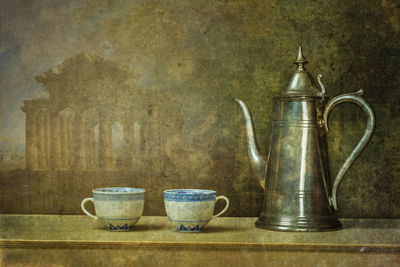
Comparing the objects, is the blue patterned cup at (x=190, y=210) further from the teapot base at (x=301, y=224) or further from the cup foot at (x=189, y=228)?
the teapot base at (x=301, y=224)

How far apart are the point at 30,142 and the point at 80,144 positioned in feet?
0.40

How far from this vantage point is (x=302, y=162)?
0.99 meters

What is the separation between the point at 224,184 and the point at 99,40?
45cm

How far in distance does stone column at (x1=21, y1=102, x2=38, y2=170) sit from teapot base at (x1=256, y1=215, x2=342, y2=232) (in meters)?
0.58

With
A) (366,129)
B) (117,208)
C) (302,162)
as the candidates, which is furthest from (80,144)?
(366,129)

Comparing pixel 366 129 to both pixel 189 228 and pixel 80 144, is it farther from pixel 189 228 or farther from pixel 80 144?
pixel 80 144

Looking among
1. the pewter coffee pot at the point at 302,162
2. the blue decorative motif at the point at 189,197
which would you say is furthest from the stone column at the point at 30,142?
the pewter coffee pot at the point at 302,162

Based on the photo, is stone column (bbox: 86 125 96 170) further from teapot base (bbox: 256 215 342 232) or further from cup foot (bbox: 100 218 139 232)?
teapot base (bbox: 256 215 342 232)

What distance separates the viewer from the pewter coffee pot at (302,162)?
974mm

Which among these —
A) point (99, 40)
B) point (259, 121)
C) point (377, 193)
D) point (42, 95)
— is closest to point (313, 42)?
point (259, 121)

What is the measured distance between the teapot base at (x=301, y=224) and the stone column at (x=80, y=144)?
1.54ft

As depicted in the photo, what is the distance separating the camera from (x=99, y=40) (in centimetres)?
121

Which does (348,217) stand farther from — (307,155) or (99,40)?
(99,40)

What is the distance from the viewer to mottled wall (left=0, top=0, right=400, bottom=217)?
117cm
